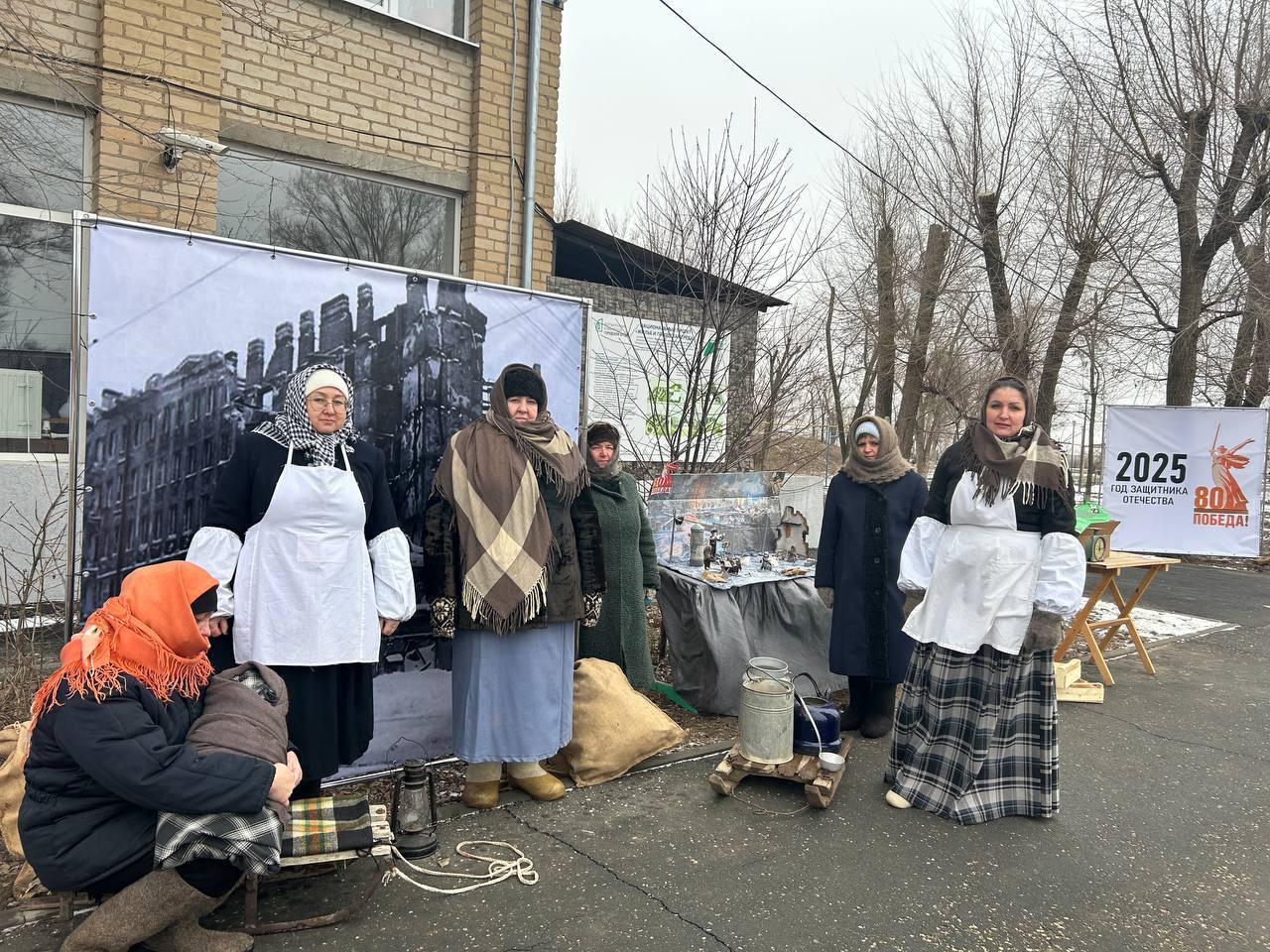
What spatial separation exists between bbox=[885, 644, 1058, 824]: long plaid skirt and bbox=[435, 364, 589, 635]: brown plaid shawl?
194 cm

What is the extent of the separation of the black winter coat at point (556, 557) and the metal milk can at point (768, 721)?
90 centimetres

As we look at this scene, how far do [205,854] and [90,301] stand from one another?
1987 mm

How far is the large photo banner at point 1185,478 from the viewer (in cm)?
1168

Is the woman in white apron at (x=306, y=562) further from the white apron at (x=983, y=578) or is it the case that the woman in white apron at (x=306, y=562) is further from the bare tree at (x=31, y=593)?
the white apron at (x=983, y=578)

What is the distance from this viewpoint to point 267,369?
3.53m

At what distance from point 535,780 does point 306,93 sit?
231 inches

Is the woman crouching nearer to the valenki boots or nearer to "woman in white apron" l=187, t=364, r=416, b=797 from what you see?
"woman in white apron" l=187, t=364, r=416, b=797

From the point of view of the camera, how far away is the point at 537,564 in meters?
3.66

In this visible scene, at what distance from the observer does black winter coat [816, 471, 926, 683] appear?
4746 mm

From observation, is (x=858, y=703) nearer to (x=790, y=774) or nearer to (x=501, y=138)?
(x=790, y=774)

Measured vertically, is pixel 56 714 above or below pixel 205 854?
above

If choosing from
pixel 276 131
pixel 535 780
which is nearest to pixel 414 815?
pixel 535 780

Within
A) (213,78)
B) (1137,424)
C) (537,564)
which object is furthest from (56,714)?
(1137,424)

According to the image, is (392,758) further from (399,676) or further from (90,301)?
(90,301)
